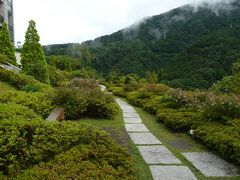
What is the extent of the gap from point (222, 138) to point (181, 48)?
63.5 m

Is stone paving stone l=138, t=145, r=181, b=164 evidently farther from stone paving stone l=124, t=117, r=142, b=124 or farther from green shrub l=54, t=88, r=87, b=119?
green shrub l=54, t=88, r=87, b=119

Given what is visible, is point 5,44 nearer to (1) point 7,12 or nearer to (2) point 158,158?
(1) point 7,12

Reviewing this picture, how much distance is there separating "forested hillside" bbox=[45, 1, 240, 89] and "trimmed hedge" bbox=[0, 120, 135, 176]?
32661 millimetres

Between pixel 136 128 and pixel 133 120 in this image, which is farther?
pixel 133 120

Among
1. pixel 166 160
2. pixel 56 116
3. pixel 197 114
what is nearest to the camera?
pixel 166 160

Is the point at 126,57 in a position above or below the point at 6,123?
above

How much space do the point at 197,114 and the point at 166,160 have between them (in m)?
3.65

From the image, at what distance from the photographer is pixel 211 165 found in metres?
6.28

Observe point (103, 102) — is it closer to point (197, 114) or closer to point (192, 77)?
point (197, 114)

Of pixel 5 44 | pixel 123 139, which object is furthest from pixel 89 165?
pixel 5 44

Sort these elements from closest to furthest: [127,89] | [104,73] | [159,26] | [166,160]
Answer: [166,160], [127,89], [104,73], [159,26]

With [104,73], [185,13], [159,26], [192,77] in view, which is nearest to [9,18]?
[192,77]

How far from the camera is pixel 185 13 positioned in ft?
319

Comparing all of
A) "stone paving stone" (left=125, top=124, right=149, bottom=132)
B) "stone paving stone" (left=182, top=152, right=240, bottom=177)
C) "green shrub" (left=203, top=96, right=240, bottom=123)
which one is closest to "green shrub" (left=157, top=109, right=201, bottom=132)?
"green shrub" (left=203, top=96, right=240, bottom=123)
